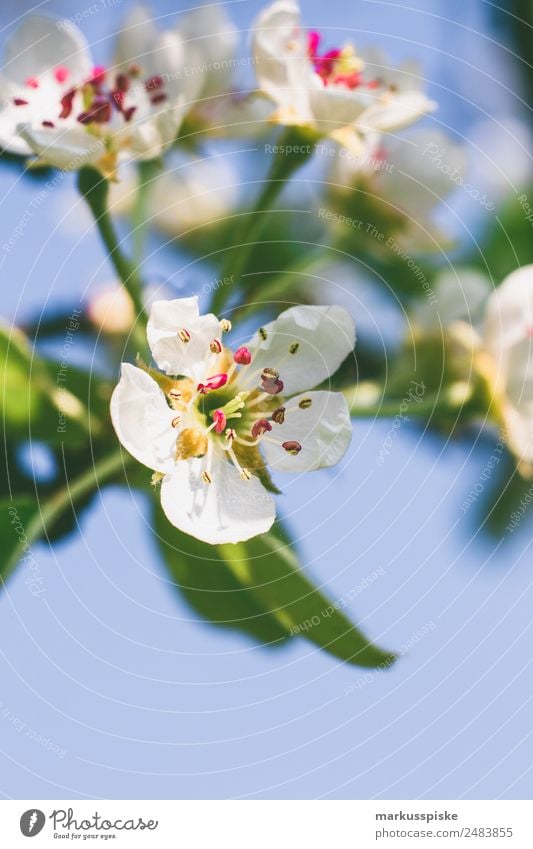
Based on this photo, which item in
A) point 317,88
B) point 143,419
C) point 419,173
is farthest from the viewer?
point 419,173

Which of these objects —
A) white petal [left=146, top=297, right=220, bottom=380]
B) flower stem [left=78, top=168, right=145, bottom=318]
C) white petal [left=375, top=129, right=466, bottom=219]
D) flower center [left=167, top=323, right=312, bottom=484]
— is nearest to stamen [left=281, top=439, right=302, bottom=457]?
flower center [left=167, top=323, right=312, bottom=484]

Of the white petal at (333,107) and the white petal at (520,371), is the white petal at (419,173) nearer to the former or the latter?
the white petal at (333,107)

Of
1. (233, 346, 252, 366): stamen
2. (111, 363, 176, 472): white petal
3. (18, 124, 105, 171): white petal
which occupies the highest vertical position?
(18, 124, 105, 171): white petal

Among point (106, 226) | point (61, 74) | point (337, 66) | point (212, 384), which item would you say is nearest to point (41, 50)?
point (61, 74)

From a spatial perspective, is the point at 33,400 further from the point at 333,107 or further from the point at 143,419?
the point at 333,107

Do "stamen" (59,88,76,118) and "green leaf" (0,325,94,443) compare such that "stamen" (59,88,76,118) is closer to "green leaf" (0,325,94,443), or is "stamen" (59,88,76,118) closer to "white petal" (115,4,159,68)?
"white petal" (115,4,159,68)
